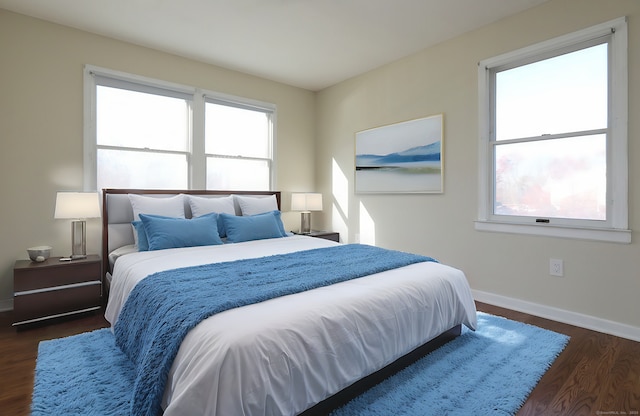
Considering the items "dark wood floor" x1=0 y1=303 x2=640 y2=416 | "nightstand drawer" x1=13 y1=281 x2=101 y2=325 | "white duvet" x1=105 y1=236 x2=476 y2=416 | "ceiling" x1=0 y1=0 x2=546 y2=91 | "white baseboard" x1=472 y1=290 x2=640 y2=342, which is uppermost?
"ceiling" x1=0 y1=0 x2=546 y2=91

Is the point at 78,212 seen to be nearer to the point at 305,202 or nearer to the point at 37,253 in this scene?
the point at 37,253

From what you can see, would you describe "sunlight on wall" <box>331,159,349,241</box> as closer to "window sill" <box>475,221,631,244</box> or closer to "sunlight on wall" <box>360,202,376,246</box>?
"sunlight on wall" <box>360,202,376,246</box>

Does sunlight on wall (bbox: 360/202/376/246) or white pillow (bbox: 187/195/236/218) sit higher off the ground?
white pillow (bbox: 187/195/236/218)

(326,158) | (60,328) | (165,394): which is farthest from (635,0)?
(60,328)

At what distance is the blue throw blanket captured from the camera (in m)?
1.33

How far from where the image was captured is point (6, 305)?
9.68 feet

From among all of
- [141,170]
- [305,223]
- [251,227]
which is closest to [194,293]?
[251,227]

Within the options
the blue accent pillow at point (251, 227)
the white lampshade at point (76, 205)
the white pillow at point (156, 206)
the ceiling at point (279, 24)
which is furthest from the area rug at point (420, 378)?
the ceiling at point (279, 24)

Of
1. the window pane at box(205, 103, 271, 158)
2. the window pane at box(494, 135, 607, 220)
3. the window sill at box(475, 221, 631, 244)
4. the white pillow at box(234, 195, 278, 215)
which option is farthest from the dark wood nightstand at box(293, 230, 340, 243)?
the window pane at box(494, 135, 607, 220)

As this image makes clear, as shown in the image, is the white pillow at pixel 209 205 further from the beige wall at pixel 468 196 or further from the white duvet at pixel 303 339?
the beige wall at pixel 468 196

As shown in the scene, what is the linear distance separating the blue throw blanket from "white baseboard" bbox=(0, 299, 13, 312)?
176 centimetres

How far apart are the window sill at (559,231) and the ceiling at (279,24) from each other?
191cm

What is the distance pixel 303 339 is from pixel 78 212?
2558 millimetres

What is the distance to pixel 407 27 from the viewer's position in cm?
319
